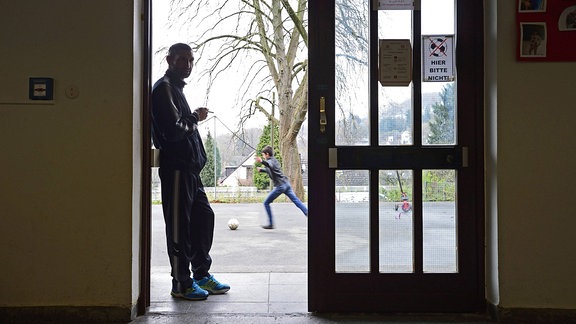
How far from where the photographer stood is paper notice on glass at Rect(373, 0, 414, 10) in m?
2.59

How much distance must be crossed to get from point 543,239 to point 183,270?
Result: 82.4 inches

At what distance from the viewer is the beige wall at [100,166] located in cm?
244

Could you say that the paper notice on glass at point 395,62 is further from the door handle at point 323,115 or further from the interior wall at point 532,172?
the interior wall at point 532,172

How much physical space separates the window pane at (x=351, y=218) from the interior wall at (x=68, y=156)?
1.13 m

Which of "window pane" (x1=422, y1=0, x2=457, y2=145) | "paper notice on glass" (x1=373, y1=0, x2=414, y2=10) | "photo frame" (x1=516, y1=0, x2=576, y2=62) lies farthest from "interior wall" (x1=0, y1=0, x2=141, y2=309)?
"photo frame" (x1=516, y1=0, x2=576, y2=62)

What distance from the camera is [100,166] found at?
2.46 metres

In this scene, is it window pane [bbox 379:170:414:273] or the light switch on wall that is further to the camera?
window pane [bbox 379:170:414:273]

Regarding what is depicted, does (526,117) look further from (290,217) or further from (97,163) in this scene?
(290,217)

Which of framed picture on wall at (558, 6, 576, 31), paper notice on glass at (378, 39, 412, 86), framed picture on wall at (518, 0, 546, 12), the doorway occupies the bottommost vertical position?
the doorway

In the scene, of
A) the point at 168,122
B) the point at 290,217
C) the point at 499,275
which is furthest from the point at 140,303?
the point at 290,217

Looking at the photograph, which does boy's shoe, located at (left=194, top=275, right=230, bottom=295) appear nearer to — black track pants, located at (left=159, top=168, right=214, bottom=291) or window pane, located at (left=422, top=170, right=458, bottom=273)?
black track pants, located at (left=159, top=168, right=214, bottom=291)

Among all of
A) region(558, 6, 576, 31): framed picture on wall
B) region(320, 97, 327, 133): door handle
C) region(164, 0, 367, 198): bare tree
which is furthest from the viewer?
region(164, 0, 367, 198): bare tree

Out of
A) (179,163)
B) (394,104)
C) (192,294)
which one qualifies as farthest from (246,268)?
(394,104)

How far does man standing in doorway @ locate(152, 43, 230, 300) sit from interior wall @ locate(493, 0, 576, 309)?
1766 mm
